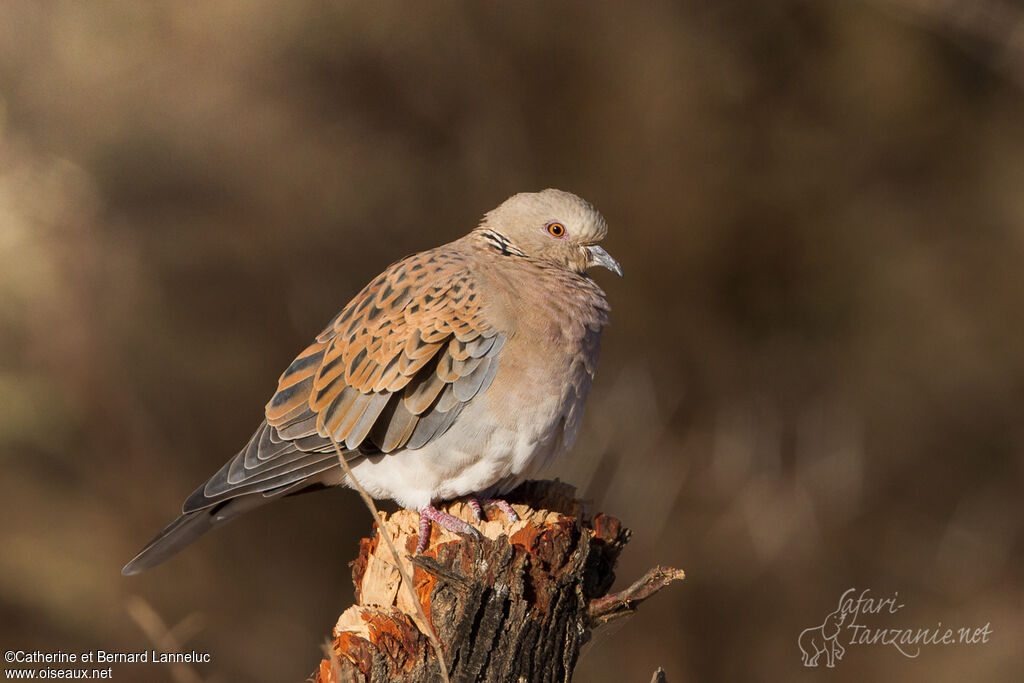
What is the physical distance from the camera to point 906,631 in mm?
6008

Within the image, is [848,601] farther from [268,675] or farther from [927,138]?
[268,675]

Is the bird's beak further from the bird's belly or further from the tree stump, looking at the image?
the tree stump

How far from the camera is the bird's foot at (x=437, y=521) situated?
3092mm

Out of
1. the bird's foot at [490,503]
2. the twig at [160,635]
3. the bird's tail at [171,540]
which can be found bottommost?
the twig at [160,635]

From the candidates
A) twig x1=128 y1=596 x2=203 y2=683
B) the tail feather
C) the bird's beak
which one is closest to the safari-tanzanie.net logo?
the bird's beak

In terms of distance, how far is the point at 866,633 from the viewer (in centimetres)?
614

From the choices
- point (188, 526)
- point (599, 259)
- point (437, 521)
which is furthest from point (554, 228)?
point (188, 526)

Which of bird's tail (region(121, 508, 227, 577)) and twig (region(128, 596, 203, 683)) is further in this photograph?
bird's tail (region(121, 508, 227, 577))

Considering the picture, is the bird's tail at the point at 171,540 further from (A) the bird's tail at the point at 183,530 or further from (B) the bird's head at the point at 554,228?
(B) the bird's head at the point at 554,228

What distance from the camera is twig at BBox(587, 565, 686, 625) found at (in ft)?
9.66

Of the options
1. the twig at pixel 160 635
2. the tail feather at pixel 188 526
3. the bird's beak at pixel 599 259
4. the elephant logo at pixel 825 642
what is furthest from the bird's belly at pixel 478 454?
the elephant logo at pixel 825 642

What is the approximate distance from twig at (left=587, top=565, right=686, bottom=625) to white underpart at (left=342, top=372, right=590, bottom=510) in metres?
0.50

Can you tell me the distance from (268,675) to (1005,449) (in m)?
5.08

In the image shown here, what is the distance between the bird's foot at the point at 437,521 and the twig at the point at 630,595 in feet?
1.47
